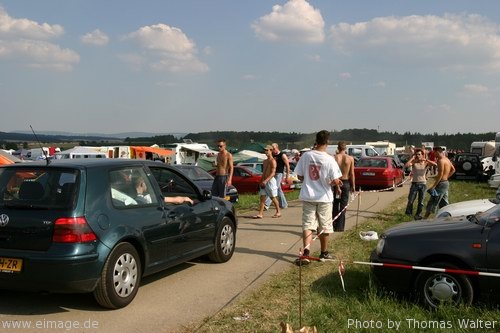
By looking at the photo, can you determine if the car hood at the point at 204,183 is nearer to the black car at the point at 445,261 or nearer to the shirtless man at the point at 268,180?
the shirtless man at the point at 268,180

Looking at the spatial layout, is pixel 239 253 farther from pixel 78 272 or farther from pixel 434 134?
pixel 434 134

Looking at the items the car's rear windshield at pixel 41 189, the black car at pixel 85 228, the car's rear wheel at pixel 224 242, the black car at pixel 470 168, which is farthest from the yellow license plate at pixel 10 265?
the black car at pixel 470 168

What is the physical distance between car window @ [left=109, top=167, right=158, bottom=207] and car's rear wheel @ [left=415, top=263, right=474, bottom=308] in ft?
10.1

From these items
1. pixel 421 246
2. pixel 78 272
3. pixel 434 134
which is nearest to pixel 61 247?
pixel 78 272

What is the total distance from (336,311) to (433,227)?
4.65 feet

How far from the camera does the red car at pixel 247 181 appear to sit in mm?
19750

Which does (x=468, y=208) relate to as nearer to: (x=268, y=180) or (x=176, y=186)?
(x=268, y=180)

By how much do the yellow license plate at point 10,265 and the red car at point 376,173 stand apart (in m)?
17.5

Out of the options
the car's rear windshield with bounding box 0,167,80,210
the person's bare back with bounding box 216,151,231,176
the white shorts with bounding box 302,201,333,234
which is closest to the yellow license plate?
the car's rear windshield with bounding box 0,167,80,210

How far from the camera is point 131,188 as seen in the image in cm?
561

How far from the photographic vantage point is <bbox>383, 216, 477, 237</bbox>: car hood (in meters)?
5.06

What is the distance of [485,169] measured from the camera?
26953 millimetres

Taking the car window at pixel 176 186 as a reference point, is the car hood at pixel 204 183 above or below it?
below

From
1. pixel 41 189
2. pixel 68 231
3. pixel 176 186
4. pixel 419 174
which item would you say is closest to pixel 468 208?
pixel 419 174
